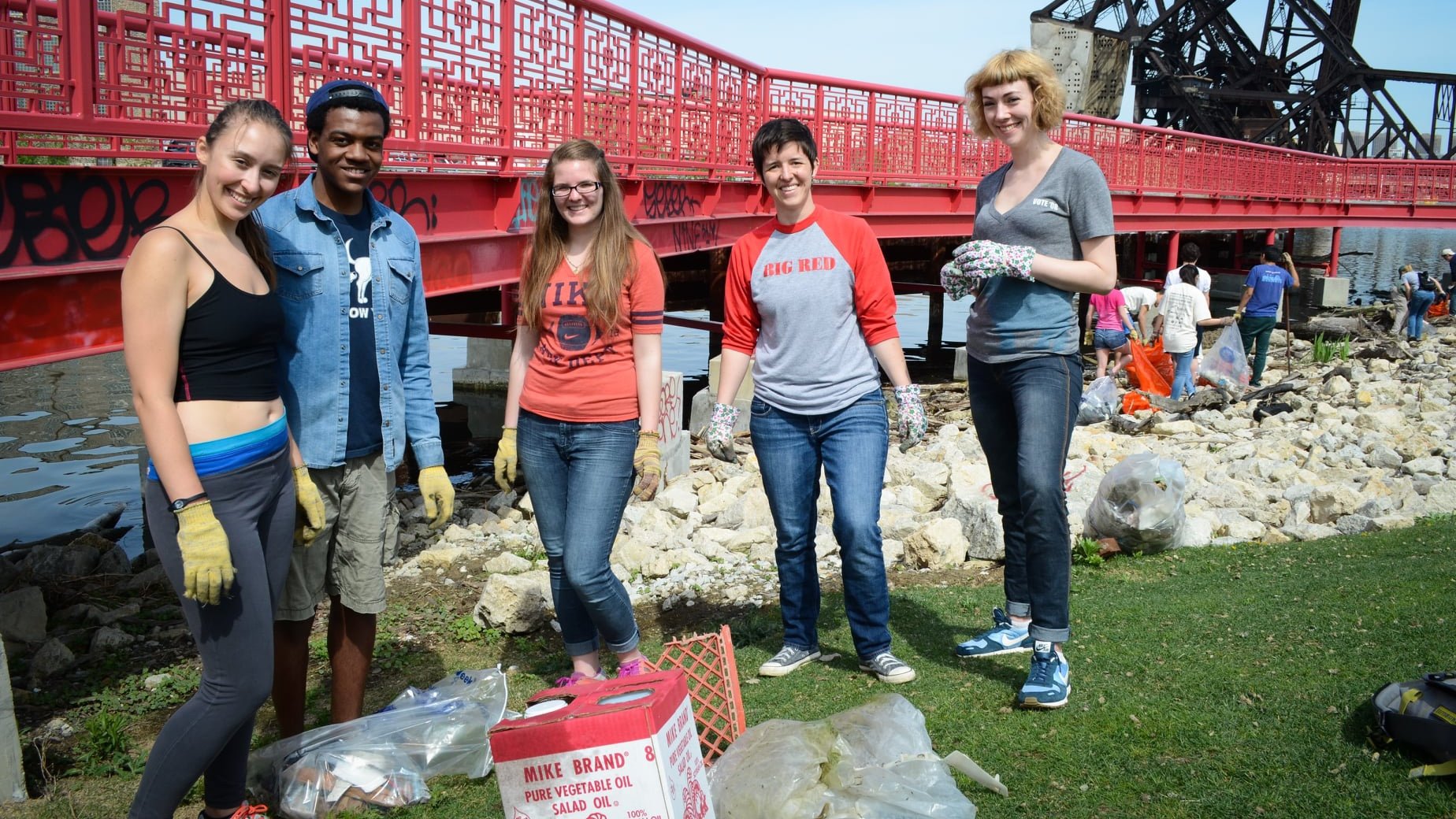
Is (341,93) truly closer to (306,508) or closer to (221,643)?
(306,508)

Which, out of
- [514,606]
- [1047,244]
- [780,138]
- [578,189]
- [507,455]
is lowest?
[514,606]

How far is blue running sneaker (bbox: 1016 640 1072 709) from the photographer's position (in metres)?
3.47

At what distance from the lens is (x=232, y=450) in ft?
8.54

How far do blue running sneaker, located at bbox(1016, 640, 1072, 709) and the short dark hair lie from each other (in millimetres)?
1825

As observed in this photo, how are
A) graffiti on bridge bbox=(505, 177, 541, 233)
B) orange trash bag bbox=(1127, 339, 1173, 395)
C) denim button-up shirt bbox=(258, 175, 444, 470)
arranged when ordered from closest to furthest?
denim button-up shirt bbox=(258, 175, 444, 470)
graffiti on bridge bbox=(505, 177, 541, 233)
orange trash bag bbox=(1127, 339, 1173, 395)

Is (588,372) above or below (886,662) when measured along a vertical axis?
above

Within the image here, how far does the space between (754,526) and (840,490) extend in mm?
3480

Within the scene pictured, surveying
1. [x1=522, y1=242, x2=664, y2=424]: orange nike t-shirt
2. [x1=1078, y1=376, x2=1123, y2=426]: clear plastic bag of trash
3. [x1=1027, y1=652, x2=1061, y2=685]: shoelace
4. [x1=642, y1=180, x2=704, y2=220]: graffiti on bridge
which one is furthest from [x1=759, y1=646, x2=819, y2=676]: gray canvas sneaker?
[x1=1078, y1=376, x2=1123, y2=426]: clear plastic bag of trash

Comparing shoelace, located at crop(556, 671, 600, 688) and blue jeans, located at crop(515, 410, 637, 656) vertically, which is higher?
blue jeans, located at crop(515, 410, 637, 656)

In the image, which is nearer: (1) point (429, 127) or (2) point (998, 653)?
(2) point (998, 653)

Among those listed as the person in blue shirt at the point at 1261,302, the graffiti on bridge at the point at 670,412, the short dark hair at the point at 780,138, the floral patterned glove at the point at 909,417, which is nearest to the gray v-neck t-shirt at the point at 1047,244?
the floral patterned glove at the point at 909,417

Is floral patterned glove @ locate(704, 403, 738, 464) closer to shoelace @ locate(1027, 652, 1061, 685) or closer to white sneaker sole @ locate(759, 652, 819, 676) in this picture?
white sneaker sole @ locate(759, 652, 819, 676)

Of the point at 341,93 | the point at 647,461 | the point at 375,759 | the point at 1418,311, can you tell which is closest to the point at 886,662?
the point at 647,461

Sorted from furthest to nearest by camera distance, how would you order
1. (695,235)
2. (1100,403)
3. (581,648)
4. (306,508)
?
(1100,403) < (695,235) < (581,648) < (306,508)
